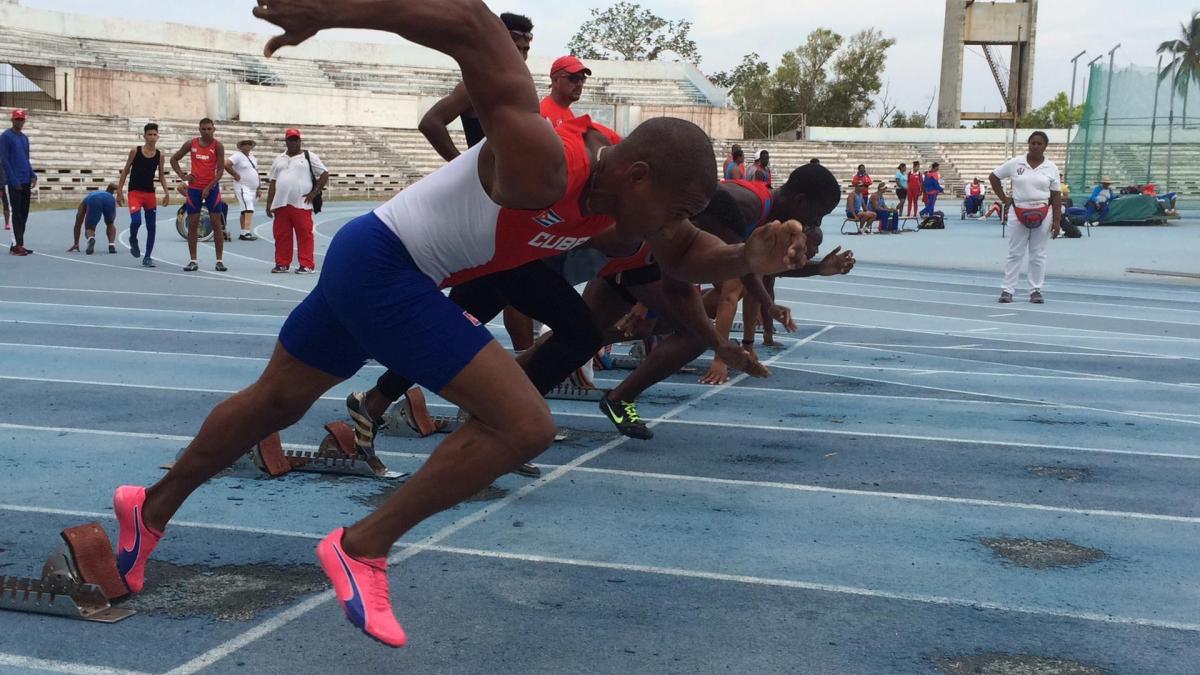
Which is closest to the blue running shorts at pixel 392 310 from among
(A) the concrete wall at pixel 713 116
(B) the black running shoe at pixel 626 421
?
(B) the black running shoe at pixel 626 421

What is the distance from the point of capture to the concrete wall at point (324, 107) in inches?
1757

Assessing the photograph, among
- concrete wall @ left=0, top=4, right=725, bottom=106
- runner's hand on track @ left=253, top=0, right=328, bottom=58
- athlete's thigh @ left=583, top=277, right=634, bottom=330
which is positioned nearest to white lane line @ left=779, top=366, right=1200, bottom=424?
athlete's thigh @ left=583, top=277, right=634, bottom=330

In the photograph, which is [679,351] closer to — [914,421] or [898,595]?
[914,421]

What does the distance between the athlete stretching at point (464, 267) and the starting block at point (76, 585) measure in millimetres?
449

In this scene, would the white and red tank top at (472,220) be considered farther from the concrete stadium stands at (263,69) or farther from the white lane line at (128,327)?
the concrete stadium stands at (263,69)

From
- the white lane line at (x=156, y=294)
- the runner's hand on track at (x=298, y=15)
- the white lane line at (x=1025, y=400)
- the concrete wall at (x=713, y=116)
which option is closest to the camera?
the runner's hand on track at (x=298, y=15)

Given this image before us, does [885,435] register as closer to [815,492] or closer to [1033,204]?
[815,492]

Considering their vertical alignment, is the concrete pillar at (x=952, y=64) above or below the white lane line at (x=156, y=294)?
above

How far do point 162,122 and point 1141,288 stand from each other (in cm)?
3286

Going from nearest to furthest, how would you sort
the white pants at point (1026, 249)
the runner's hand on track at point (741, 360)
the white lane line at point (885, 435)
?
the runner's hand on track at point (741, 360) < the white lane line at point (885, 435) < the white pants at point (1026, 249)

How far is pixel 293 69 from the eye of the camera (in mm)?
52219

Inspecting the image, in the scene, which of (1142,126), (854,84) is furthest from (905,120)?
(1142,126)

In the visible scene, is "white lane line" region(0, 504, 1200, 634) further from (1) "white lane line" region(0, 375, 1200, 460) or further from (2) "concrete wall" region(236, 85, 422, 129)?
(2) "concrete wall" region(236, 85, 422, 129)

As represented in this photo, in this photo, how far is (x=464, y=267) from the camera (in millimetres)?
3191
